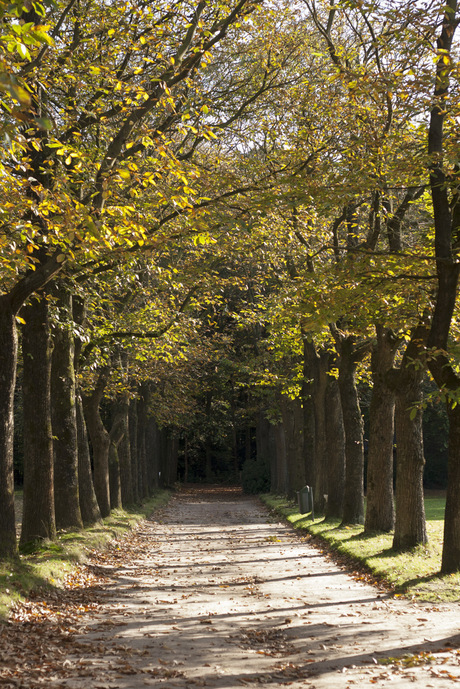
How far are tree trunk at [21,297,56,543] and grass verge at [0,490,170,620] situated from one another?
0.47 meters

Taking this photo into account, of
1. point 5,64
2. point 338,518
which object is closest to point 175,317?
point 338,518

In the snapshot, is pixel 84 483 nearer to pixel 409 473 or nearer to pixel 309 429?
pixel 409 473

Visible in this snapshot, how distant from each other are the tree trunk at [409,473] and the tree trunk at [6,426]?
7.20m

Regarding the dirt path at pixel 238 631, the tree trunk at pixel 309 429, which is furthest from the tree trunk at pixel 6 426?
the tree trunk at pixel 309 429

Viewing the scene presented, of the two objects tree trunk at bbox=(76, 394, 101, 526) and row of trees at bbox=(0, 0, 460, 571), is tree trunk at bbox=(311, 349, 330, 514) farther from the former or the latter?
tree trunk at bbox=(76, 394, 101, 526)

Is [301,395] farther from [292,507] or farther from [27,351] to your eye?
[27,351]

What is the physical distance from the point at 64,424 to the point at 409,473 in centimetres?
728

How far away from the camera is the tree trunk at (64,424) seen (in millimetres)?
15734

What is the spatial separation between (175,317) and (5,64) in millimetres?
14342

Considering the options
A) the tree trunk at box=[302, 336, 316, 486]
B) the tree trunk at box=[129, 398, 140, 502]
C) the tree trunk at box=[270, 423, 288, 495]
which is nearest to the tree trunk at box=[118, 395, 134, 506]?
the tree trunk at box=[129, 398, 140, 502]

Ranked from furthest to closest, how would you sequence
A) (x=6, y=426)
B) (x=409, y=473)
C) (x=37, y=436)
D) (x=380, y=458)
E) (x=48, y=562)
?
(x=380, y=458), (x=409, y=473), (x=37, y=436), (x=48, y=562), (x=6, y=426)

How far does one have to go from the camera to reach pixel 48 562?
12203 mm

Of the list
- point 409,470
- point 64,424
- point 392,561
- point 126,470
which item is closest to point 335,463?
point 409,470

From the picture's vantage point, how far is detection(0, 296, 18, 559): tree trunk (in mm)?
11367
